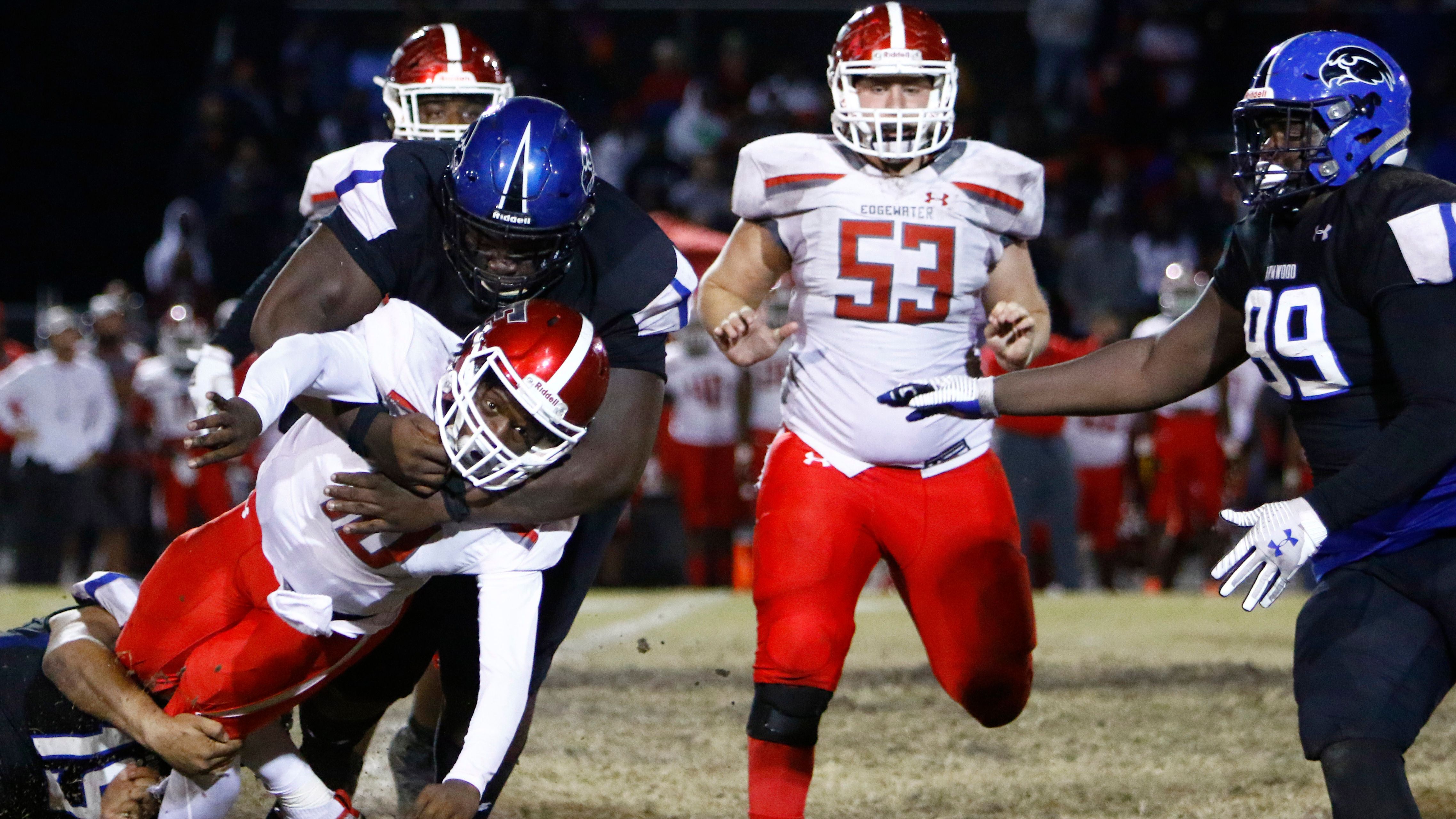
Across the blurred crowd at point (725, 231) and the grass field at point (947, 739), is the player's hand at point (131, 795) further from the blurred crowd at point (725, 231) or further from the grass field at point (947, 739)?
the blurred crowd at point (725, 231)

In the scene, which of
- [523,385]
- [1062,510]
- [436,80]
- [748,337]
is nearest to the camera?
[523,385]

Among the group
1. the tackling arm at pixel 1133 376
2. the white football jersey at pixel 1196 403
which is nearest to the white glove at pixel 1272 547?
the tackling arm at pixel 1133 376

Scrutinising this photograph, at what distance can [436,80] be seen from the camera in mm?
4754

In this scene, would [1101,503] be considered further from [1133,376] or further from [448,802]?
[448,802]

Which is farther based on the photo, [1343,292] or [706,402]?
[706,402]

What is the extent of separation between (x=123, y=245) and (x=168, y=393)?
273 cm

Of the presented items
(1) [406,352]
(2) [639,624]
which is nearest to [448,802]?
(1) [406,352]

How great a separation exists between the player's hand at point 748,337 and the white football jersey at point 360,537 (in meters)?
0.78

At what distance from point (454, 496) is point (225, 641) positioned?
55 centimetres

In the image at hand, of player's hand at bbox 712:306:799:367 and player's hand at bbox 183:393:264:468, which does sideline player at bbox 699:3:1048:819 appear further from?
player's hand at bbox 183:393:264:468

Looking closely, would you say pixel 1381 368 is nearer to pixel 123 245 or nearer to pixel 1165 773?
pixel 1165 773

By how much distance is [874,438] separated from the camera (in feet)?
13.1

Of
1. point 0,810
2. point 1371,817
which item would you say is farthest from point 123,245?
point 1371,817

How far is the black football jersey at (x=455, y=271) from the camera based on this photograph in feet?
11.5
